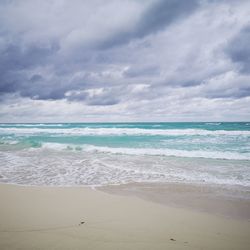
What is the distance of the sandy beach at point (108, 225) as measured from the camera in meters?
2.98

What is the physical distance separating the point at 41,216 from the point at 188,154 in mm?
10713

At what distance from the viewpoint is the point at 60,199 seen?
490 cm

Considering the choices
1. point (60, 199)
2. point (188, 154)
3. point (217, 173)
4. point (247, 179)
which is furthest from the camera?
point (188, 154)

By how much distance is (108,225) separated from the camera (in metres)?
3.56

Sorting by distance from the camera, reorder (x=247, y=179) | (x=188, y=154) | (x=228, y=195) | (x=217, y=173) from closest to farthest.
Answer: (x=228, y=195) → (x=247, y=179) → (x=217, y=173) → (x=188, y=154)

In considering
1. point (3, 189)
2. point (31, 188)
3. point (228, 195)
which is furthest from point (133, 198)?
point (3, 189)

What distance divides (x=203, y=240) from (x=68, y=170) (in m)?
6.57

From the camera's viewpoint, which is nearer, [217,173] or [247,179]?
[247,179]

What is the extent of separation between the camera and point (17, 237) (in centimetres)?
306

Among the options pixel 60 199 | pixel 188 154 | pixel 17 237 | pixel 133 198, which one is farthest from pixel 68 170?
pixel 188 154

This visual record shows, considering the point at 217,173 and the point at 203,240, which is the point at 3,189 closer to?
the point at 203,240

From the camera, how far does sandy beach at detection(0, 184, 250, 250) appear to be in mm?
2984

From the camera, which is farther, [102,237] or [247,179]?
[247,179]

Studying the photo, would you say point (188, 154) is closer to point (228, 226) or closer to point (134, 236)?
point (228, 226)
